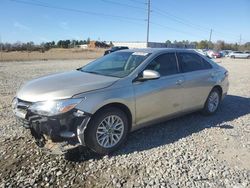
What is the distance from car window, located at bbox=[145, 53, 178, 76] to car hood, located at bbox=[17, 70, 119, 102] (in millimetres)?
909

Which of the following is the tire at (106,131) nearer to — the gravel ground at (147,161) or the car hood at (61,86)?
the gravel ground at (147,161)

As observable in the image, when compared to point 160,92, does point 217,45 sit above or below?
Result: above

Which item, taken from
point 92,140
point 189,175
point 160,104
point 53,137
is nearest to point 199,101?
point 160,104

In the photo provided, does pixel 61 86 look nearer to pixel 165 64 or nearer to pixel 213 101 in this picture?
pixel 165 64

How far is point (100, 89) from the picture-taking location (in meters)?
3.71

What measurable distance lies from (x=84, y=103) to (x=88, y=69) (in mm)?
1558

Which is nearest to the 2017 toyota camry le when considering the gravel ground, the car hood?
the car hood

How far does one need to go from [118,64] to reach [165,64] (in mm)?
896

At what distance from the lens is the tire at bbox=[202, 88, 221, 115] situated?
5.85 m

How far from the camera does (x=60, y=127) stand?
3.38 m

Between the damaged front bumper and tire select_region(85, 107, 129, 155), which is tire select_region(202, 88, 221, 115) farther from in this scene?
the damaged front bumper

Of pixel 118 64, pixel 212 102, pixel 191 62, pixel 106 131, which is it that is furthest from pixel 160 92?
pixel 212 102

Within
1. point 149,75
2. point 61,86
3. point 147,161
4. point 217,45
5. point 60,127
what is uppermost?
point 217,45

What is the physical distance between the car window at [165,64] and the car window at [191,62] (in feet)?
0.71
